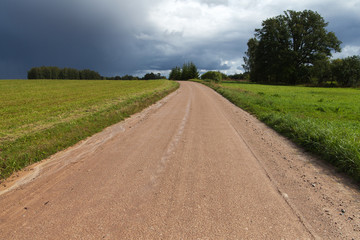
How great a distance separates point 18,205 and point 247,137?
20.5 feet

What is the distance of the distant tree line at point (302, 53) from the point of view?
4862 centimetres

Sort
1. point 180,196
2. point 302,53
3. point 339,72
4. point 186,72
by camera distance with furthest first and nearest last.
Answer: point 186,72 → point 302,53 → point 339,72 → point 180,196

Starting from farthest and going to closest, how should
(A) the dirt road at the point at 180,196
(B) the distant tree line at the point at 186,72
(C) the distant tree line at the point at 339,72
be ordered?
(B) the distant tree line at the point at 186,72 → (C) the distant tree line at the point at 339,72 → (A) the dirt road at the point at 180,196

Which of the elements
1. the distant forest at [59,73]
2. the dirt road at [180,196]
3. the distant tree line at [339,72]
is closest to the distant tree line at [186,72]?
the distant forest at [59,73]

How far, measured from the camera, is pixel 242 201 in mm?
3123

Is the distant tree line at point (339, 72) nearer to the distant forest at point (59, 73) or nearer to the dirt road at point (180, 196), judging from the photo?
the dirt road at point (180, 196)

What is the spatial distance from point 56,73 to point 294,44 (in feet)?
361

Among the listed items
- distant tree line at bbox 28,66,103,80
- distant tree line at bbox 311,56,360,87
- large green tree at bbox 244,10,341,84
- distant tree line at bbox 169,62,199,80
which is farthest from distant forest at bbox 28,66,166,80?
distant tree line at bbox 311,56,360,87

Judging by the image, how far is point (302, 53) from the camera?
178 ft

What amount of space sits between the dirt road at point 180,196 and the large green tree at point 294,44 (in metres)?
56.8

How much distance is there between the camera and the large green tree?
5125cm

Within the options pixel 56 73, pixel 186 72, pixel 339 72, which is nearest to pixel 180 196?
pixel 339 72

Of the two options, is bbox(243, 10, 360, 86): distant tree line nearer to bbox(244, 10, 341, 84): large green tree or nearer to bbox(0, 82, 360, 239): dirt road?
bbox(244, 10, 341, 84): large green tree

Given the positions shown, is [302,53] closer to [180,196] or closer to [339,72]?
[339,72]
